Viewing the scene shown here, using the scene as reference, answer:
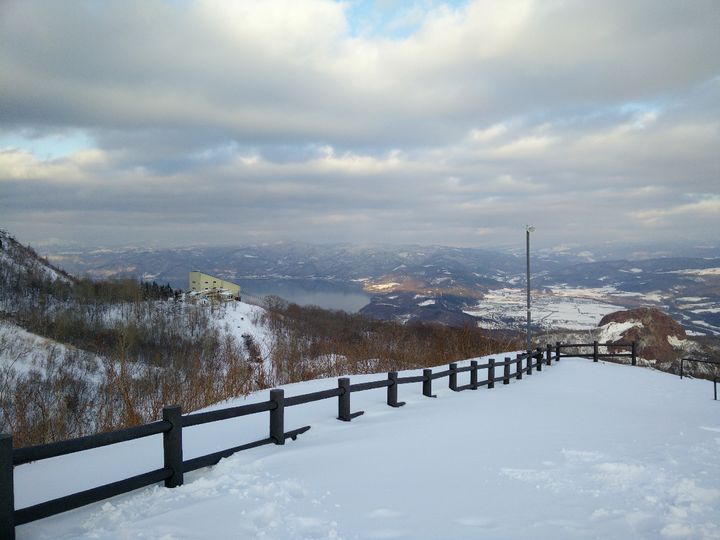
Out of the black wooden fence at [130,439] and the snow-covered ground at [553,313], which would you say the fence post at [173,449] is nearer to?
the black wooden fence at [130,439]

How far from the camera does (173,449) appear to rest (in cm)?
448

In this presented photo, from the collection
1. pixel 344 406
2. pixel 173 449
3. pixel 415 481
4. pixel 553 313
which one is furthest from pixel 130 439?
pixel 553 313

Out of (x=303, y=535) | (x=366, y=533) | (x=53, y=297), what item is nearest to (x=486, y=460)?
(x=366, y=533)

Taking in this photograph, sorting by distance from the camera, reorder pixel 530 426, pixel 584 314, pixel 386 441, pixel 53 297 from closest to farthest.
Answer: pixel 386 441 → pixel 530 426 → pixel 53 297 → pixel 584 314

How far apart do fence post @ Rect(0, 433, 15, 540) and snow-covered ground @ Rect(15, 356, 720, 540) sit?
28 centimetres

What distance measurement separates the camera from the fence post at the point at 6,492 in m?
3.23

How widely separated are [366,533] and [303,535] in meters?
0.56

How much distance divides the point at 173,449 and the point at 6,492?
1.46 metres

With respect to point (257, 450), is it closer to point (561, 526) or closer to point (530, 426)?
point (561, 526)

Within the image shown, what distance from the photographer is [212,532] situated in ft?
11.9

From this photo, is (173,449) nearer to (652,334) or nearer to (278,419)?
(278,419)

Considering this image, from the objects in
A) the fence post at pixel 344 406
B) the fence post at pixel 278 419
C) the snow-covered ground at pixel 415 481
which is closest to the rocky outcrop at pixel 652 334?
the snow-covered ground at pixel 415 481

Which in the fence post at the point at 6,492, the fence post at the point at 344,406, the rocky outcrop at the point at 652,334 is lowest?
the rocky outcrop at the point at 652,334

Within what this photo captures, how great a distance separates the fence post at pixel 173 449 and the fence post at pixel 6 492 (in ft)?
4.41
